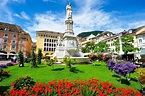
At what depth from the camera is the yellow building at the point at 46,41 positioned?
71.5 meters

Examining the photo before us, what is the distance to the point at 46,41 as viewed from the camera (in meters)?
73.9

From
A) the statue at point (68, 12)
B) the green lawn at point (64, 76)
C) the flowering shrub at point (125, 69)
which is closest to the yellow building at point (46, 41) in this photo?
the statue at point (68, 12)

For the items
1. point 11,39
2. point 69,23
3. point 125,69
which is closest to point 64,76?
point 125,69

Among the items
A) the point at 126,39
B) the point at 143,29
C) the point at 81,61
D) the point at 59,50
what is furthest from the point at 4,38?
the point at 143,29

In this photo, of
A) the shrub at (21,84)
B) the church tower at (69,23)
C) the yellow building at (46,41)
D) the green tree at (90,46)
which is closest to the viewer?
the shrub at (21,84)

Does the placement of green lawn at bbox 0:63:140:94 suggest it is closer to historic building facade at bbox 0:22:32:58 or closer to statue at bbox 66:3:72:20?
statue at bbox 66:3:72:20

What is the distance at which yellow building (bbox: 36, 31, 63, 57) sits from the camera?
71.5 m

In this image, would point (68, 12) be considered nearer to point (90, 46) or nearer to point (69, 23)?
point (69, 23)

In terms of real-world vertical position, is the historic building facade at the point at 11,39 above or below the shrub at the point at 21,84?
above

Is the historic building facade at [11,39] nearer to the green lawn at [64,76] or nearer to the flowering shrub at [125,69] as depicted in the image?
the green lawn at [64,76]

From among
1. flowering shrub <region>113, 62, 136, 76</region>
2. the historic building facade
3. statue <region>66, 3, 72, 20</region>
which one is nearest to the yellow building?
the historic building facade

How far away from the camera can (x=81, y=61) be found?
21.4 m

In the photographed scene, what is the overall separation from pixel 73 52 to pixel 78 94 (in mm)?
18413

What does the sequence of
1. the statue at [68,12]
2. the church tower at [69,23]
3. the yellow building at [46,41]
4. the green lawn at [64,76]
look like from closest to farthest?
the green lawn at [64,76]
the church tower at [69,23]
the statue at [68,12]
the yellow building at [46,41]
